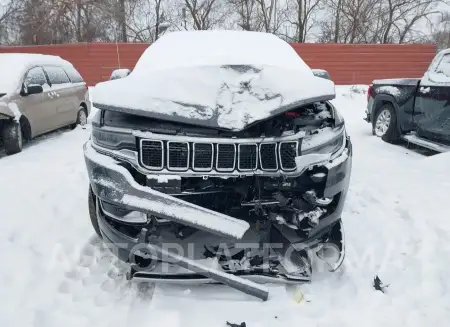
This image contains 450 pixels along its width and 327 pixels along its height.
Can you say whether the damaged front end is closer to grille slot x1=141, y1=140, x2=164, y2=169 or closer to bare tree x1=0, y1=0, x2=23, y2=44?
grille slot x1=141, y1=140, x2=164, y2=169

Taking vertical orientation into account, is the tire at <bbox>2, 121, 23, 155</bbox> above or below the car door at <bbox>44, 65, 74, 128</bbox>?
below

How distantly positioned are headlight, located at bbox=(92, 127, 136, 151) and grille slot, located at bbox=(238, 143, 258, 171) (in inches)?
25.6

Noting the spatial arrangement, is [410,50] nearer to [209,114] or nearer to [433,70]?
[433,70]

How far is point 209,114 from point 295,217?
85 cm

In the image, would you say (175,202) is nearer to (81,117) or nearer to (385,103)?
(385,103)

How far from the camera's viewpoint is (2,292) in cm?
249

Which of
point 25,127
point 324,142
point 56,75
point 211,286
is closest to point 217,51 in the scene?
point 324,142

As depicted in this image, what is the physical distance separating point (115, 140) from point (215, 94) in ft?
2.24

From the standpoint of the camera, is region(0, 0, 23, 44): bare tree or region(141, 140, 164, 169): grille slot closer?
region(141, 140, 164, 169): grille slot

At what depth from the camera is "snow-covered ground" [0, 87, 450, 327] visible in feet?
7.64

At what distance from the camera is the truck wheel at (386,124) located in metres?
6.66

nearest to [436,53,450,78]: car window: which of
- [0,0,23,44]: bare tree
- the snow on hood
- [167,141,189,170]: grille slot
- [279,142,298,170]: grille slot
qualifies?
the snow on hood

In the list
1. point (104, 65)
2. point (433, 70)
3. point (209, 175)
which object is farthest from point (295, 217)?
point (104, 65)

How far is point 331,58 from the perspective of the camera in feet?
52.6
